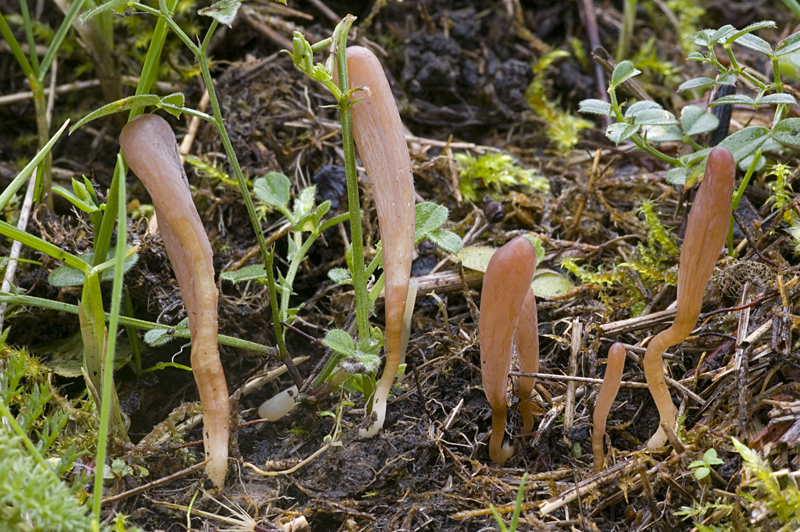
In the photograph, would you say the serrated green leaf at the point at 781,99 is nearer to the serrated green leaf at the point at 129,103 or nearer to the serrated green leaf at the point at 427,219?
the serrated green leaf at the point at 427,219

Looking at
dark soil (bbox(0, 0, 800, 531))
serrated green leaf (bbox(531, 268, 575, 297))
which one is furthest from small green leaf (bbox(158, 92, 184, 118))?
serrated green leaf (bbox(531, 268, 575, 297))

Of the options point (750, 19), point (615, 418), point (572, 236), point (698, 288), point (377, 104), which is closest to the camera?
point (698, 288)

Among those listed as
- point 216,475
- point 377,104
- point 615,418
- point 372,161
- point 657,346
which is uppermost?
point 377,104

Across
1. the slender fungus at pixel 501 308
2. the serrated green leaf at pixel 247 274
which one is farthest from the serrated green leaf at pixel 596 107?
the serrated green leaf at pixel 247 274

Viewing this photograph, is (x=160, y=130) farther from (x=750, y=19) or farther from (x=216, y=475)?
(x=750, y=19)

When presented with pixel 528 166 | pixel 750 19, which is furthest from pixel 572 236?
pixel 750 19

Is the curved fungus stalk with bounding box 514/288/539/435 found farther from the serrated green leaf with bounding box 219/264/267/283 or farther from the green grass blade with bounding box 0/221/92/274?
the green grass blade with bounding box 0/221/92/274
